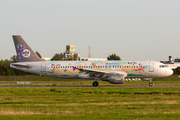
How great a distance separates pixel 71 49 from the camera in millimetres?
190375

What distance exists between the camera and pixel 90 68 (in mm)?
41969

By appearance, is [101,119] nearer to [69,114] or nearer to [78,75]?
[69,114]

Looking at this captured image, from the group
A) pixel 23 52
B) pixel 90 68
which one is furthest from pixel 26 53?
pixel 90 68

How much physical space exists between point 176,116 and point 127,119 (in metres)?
2.82

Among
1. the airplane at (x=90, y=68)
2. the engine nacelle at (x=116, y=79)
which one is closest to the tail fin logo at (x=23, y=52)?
the airplane at (x=90, y=68)

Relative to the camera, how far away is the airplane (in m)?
41.0

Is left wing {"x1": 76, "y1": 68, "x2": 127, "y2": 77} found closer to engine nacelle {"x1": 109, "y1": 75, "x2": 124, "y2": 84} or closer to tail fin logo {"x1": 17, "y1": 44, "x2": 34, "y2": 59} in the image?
engine nacelle {"x1": 109, "y1": 75, "x2": 124, "y2": 84}

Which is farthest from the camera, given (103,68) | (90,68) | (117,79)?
(90,68)

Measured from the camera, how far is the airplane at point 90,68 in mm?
40953

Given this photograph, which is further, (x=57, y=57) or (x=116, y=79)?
(x=57, y=57)

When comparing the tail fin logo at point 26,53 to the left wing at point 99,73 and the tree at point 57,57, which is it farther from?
the tree at point 57,57

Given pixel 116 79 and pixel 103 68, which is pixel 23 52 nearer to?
pixel 103 68

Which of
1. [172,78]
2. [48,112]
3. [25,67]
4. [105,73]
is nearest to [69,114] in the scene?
[48,112]

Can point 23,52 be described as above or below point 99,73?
above
